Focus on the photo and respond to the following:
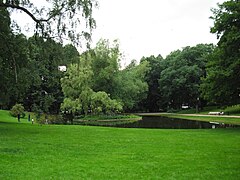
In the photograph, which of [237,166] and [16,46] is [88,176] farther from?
[16,46]

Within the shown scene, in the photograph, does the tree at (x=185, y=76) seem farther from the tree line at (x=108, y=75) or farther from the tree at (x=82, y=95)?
the tree at (x=82, y=95)

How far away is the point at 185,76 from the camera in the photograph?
2872 inches

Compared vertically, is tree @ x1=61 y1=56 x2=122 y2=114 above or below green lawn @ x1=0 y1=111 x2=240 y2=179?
above

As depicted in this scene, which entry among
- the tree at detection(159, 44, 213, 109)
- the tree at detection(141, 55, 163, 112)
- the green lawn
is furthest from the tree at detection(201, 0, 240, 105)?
the tree at detection(141, 55, 163, 112)

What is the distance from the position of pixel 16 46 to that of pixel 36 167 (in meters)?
12.0

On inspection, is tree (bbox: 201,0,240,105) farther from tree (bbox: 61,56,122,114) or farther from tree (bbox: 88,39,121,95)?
tree (bbox: 88,39,121,95)

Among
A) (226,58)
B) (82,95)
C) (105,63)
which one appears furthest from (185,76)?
(226,58)

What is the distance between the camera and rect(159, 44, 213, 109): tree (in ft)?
238

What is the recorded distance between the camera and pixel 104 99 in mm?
50062

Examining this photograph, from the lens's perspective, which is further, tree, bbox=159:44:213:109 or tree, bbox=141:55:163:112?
tree, bbox=141:55:163:112

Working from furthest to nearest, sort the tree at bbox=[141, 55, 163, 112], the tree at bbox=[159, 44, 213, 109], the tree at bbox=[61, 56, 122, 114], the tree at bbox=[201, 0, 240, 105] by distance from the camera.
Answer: the tree at bbox=[141, 55, 163, 112] < the tree at bbox=[159, 44, 213, 109] < the tree at bbox=[61, 56, 122, 114] < the tree at bbox=[201, 0, 240, 105]

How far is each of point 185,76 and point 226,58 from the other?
46.2 metres

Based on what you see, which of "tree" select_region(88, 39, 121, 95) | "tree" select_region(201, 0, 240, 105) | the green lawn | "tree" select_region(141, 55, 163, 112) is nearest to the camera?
the green lawn

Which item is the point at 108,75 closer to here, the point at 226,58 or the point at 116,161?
the point at 226,58
